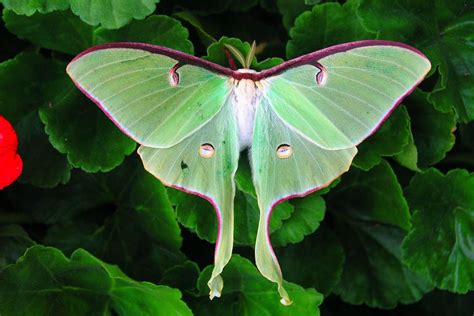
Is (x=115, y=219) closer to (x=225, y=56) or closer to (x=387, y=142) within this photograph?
(x=225, y=56)

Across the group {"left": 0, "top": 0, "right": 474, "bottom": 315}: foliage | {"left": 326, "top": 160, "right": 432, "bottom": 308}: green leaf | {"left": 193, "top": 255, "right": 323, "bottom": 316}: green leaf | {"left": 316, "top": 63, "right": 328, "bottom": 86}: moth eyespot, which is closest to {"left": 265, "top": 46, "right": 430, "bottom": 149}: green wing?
{"left": 316, "top": 63, "right": 328, "bottom": 86}: moth eyespot

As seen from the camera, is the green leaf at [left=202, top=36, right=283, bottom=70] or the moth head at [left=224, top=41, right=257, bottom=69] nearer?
the moth head at [left=224, top=41, right=257, bottom=69]

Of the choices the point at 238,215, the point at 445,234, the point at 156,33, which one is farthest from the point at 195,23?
the point at 445,234

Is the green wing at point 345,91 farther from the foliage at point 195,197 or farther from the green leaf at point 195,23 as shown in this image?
the green leaf at point 195,23

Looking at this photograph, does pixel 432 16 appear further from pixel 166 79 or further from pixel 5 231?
pixel 5 231

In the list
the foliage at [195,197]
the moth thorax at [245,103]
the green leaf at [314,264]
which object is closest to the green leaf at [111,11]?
the foliage at [195,197]

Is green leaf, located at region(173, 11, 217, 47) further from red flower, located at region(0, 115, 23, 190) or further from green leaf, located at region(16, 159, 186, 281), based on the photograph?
red flower, located at region(0, 115, 23, 190)
